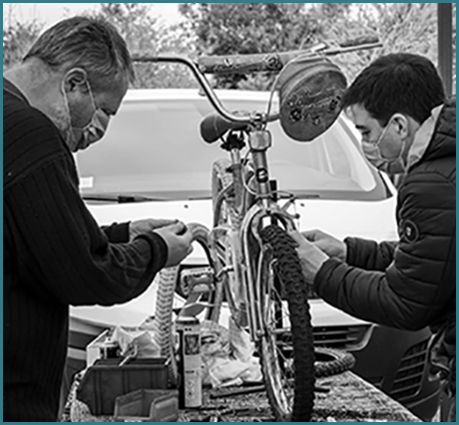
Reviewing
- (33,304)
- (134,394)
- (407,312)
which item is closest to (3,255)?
(33,304)

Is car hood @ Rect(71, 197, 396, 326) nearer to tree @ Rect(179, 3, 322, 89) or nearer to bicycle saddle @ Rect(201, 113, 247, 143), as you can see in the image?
bicycle saddle @ Rect(201, 113, 247, 143)

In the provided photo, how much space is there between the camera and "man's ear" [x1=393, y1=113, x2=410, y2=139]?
6.79 feet

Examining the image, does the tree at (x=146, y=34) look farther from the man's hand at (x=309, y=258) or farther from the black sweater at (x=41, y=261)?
the black sweater at (x=41, y=261)

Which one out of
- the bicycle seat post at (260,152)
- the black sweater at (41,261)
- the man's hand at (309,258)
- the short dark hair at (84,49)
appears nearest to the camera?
the black sweater at (41,261)

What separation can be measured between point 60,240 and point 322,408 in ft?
3.35

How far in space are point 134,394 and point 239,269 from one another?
1.84 feet

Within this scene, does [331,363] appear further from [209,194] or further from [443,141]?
[209,194]

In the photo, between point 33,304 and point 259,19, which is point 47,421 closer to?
point 33,304

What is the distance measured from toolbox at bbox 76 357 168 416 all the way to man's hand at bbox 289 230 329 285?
54 centimetres

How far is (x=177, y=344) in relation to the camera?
273 centimetres

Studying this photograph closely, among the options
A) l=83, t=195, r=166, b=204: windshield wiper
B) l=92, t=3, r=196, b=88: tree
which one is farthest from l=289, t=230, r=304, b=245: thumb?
l=92, t=3, r=196, b=88: tree

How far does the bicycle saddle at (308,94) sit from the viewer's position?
2.52m

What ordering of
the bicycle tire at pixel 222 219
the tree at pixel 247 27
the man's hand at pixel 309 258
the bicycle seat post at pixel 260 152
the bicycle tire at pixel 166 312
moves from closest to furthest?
1. the man's hand at pixel 309 258
2. the bicycle seat post at pixel 260 152
3. the bicycle tire at pixel 166 312
4. the bicycle tire at pixel 222 219
5. the tree at pixel 247 27

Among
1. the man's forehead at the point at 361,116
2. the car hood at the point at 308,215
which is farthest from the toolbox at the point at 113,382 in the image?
the car hood at the point at 308,215
